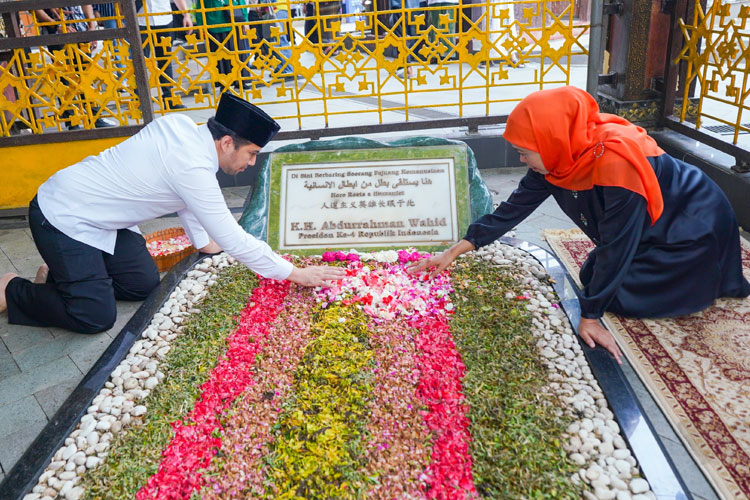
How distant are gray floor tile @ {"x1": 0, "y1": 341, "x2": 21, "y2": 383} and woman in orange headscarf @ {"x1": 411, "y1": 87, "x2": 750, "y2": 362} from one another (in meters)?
2.02

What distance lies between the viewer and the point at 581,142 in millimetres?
2406

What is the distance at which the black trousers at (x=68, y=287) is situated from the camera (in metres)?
3.00

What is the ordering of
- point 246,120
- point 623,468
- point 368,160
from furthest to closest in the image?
point 368,160
point 246,120
point 623,468

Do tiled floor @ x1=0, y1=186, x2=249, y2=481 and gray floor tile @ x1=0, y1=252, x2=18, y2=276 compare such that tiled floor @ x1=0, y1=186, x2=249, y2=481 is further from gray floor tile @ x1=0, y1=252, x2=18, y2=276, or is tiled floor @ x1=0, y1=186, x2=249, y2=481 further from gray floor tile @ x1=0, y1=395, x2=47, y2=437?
gray floor tile @ x1=0, y1=252, x2=18, y2=276

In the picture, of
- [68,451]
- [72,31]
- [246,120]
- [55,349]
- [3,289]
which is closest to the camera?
[68,451]

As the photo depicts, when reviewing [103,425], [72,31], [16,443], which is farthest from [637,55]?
[16,443]

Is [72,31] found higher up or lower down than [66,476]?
higher up

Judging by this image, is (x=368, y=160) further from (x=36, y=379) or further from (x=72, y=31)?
(x=72, y=31)

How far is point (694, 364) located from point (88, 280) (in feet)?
8.98

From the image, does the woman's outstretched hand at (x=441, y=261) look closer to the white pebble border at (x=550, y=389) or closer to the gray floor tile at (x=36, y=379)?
the white pebble border at (x=550, y=389)

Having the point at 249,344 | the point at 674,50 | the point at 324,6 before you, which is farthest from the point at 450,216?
the point at 324,6

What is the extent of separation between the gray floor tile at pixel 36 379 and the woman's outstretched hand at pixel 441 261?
165cm

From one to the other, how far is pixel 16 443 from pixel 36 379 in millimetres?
468

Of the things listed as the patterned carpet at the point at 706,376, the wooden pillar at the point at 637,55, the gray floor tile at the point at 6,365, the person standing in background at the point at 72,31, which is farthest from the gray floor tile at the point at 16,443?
the wooden pillar at the point at 637,55
